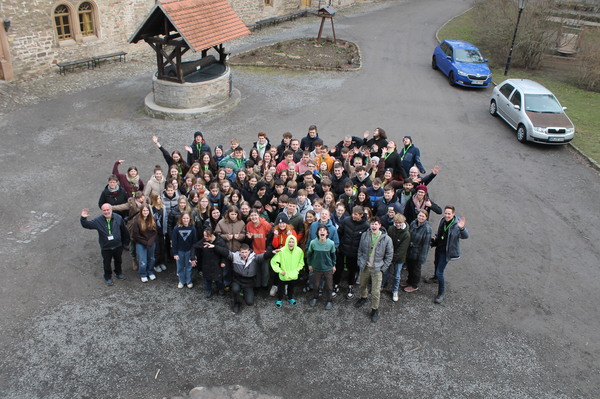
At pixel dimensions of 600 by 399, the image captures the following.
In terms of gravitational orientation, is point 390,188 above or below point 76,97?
above

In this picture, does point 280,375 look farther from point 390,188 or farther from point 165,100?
point 165,100

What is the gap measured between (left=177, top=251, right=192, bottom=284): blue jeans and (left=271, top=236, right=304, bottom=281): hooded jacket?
154cm

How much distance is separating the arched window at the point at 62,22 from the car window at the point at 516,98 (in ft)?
55.9

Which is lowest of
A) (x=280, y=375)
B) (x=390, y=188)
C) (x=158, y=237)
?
(x=280, y=375)

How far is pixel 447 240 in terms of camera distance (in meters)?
8.38

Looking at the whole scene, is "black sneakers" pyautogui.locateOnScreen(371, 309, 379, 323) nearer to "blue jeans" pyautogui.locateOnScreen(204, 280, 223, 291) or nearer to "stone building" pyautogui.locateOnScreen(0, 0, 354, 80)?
"blue jeans" pyautogui.locateOnScreen(204, 280, 223, 291)

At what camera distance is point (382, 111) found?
58.3 feet

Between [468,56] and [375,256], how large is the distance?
15655mm

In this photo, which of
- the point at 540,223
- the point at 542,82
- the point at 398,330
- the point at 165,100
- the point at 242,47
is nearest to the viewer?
the point at 398,330

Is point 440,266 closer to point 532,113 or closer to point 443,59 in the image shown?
point 532,113

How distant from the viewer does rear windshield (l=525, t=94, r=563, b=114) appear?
15742 millimetres

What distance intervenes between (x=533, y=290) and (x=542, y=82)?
1564 cm

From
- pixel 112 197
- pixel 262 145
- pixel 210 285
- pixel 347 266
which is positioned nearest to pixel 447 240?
pixel 347 266

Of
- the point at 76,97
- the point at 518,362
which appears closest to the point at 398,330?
the point at 518,362
